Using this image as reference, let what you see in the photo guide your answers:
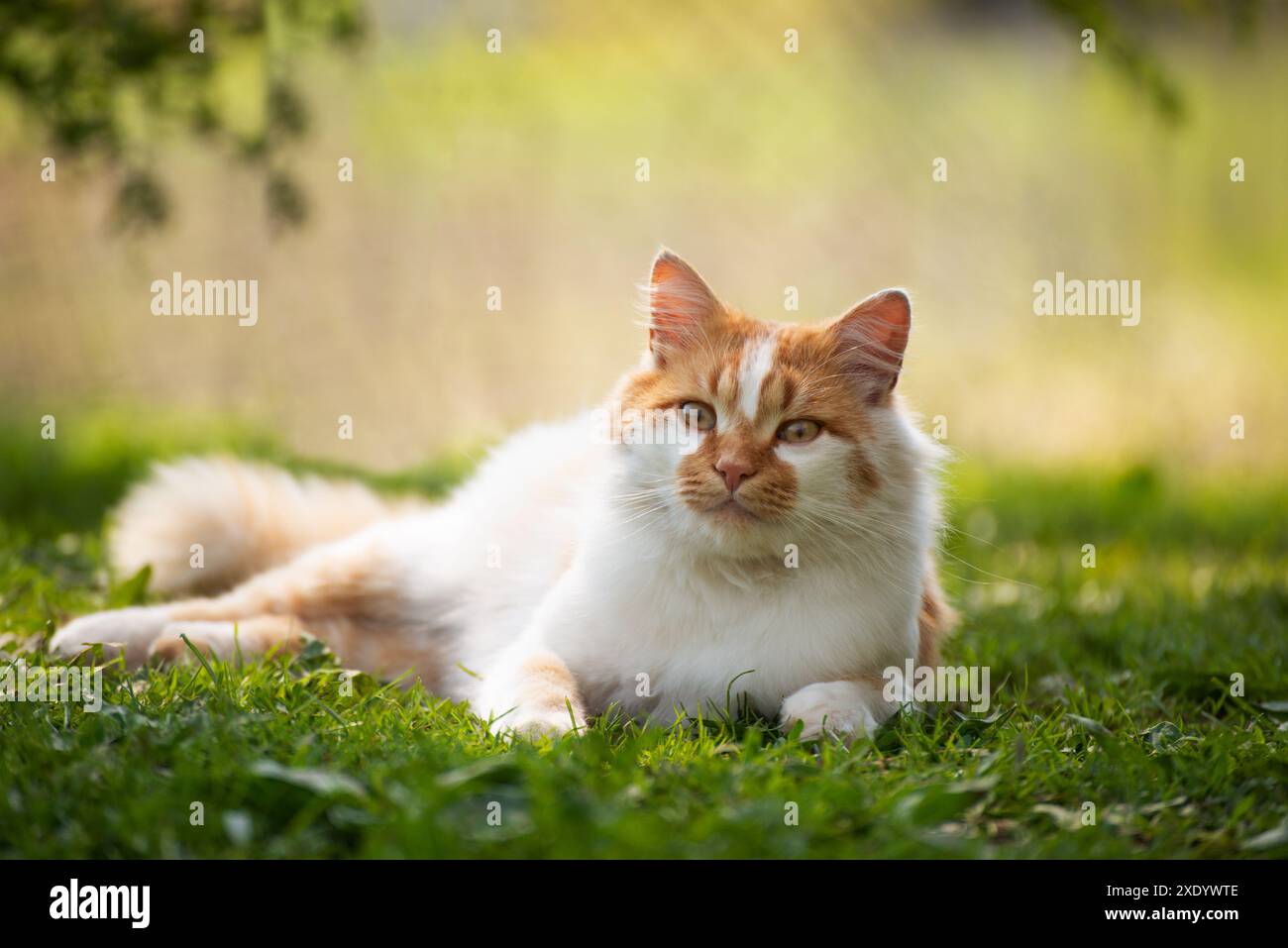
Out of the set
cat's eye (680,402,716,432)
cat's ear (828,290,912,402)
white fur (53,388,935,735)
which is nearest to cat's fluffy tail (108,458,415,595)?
white fur (53,388,935,735)

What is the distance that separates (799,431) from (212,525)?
233cm

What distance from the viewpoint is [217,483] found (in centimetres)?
416

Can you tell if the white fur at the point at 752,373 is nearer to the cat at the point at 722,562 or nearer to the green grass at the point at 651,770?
the cat at the point at 722,562

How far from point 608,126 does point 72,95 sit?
158 inches

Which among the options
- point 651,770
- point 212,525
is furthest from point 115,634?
point 651,770

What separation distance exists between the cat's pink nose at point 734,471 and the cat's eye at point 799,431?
201mm

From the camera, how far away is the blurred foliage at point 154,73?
15.4 feet

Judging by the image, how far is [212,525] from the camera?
13.5 feet

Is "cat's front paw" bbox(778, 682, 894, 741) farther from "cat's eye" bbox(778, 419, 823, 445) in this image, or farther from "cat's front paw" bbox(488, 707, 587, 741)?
"cat's eye" bbox(778, 419, 823, 445)

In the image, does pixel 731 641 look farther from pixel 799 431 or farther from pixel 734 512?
pixel 799 431

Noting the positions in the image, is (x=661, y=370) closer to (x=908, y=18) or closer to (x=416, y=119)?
(x=416, y=119)

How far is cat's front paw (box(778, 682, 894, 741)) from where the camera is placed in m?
2.67

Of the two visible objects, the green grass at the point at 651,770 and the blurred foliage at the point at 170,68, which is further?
the blurred foliage at the point at 170,68

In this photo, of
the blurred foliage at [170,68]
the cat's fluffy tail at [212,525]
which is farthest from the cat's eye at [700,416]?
the blurred foliage at [170,68]
